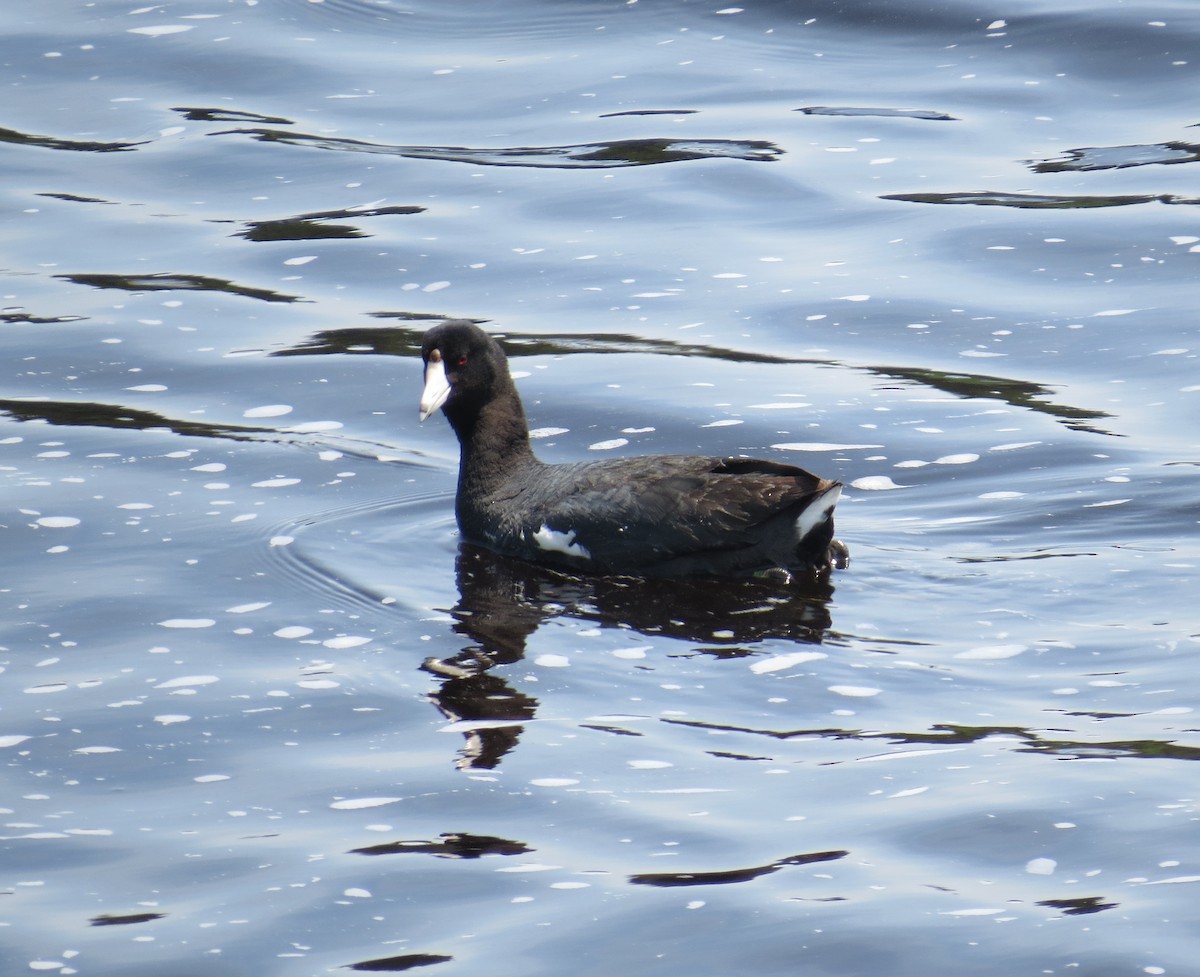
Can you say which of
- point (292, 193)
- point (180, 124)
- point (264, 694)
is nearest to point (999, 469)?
point (264, 694)

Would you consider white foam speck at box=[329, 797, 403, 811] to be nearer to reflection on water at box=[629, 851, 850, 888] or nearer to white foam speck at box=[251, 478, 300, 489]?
reflection on water at box=[629, 851, 850, 888]

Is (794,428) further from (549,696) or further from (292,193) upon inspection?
(292,193)

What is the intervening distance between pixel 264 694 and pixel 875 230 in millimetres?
8579

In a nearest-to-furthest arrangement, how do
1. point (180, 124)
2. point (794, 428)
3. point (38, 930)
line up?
1. point (38, 930)
2. point (794, 428)
3. point (180, 124)

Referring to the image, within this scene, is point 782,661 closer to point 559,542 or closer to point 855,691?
point 855,691

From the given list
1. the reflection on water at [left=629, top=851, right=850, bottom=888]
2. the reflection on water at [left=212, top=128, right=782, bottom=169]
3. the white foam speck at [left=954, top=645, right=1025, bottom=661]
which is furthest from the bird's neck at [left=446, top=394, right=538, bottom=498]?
the reflection on water at [left=212, top=128, right=782, bottom=169]

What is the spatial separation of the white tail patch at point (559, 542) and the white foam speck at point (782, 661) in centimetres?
131

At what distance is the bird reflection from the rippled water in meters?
0.03

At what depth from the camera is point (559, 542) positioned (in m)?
9.16

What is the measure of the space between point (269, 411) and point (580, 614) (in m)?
3.77

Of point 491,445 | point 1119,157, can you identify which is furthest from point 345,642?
point 1119,157

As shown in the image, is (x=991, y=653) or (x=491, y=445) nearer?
(x=991, y=653)

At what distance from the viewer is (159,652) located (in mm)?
8367

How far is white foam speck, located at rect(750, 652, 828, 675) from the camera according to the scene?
26.1 feet
